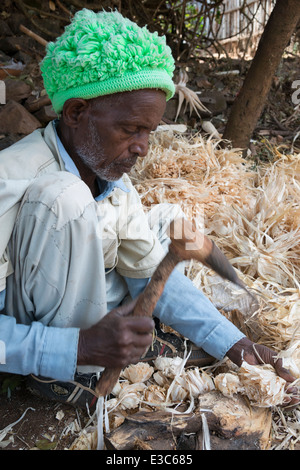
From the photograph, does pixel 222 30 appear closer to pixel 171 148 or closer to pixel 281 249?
pixel 171 148

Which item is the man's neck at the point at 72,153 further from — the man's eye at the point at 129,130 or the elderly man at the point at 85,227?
the man's eye at the point at 129,130

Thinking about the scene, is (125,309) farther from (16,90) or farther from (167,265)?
(16,90)

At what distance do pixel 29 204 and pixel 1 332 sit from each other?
376 mm

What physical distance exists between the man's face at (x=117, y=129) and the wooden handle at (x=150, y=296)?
16.9 inches

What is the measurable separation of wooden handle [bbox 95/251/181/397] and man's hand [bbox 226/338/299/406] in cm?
54

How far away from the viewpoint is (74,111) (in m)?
1.46

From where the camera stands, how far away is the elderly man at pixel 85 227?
49.1 inches

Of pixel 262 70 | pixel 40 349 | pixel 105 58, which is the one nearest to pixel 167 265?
pixel 40 349

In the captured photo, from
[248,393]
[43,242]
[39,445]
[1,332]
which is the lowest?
[39,445]

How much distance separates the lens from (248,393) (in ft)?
4.78

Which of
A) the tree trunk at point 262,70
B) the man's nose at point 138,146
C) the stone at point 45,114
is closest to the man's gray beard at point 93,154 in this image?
the man's nose at point 138,146

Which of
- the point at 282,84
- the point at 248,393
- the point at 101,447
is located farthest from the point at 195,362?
the point at 282,84

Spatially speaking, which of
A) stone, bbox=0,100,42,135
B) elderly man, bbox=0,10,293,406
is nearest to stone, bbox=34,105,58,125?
stone, bbox=0,100,42,135

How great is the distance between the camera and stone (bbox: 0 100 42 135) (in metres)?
3.27
